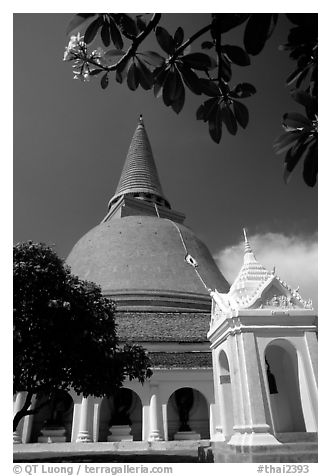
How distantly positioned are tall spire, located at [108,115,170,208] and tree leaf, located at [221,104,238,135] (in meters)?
28.8

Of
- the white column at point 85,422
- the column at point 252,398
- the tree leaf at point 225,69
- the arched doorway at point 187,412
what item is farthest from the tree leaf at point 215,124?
the arched doorway at point 187,412

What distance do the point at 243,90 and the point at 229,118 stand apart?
0.68 feet

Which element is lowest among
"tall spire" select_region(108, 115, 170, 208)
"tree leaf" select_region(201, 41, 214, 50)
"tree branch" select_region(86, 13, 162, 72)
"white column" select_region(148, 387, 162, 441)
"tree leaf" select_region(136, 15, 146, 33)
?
"white column" select_region(148, 387, 162, 441)

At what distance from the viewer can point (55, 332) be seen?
9414 mm

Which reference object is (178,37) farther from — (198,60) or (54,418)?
(54,418)

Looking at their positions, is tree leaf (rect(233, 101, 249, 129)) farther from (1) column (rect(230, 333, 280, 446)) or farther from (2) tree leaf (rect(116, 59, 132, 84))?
(1) column (rect(230, 333, 280, 446))

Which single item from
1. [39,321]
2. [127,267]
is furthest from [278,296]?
[127,267]

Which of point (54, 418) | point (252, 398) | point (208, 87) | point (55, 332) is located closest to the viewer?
point (208, 87)

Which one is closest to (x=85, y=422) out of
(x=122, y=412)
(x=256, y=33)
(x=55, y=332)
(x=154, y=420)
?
(x=122, y=412)

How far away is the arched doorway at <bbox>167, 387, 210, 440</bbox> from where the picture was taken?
52.0 feet

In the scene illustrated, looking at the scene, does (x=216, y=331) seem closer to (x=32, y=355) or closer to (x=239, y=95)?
(x=32, y=355)

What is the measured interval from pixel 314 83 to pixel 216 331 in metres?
9.35

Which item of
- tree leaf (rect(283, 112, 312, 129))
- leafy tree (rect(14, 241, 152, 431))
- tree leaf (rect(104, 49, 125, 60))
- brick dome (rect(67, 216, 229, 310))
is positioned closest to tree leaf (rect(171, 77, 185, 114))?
tree leaf (rect(104, 49, 125, 60))

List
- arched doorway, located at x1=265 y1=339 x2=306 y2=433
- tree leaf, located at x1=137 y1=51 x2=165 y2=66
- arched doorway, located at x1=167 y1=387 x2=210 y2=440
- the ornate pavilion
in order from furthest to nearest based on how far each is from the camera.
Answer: arched doorway, located at x1=167 y1=387 x2=210 y2=440, arched doorway, located at x1=265 y1=339 x2=306 y2=433, the ornate pavilion, tree leaf, located at x1=137 y1=51 x2=165 y2=66
